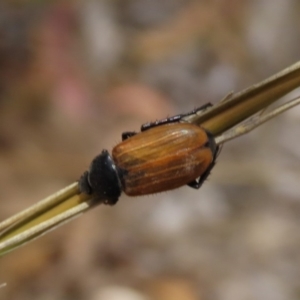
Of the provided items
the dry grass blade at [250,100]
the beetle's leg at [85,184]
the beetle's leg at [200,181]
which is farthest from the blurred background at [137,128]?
the dry grass blade at [250,100]

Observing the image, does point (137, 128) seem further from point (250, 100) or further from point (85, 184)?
point (250, 100)

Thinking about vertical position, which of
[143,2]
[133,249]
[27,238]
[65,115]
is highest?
[143,2]

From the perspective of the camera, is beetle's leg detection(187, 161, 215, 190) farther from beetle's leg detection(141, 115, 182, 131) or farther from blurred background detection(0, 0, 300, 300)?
blurred background detection(0, 0, 300, 300)

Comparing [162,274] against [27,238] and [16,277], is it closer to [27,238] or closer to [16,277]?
[16,277]

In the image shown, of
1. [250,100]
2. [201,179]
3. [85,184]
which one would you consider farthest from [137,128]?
[250,100]

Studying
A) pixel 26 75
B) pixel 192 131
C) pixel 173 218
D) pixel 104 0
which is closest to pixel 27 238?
pixel 192 131
